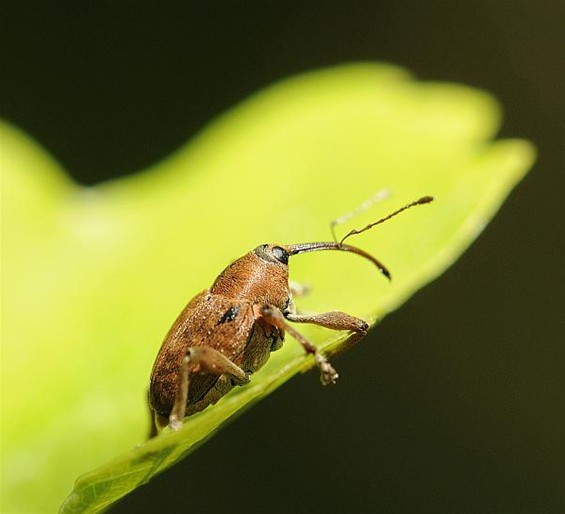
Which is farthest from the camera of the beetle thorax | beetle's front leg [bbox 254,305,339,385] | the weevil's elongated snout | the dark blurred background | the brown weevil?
the dark blurred background

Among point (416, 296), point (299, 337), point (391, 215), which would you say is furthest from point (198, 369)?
point (416, 296)

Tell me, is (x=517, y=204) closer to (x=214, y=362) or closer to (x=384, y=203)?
(x=384, y=203)

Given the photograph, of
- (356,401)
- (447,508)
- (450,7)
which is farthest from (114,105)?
(447,508)

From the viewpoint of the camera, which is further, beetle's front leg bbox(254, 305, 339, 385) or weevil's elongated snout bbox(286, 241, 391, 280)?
weevil's elongated snout bbox(286, 241, 391, 280)

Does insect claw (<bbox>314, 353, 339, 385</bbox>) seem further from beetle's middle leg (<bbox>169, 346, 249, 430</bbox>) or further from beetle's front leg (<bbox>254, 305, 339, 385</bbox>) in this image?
beetle's middle leg (<bbox>169, 346, 249, 430</bbox>)

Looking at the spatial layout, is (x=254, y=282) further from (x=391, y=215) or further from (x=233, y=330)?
(x=391, y=215)

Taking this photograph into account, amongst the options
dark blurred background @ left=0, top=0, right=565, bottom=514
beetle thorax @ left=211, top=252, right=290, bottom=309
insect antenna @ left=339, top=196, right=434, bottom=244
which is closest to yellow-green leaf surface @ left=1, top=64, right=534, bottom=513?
insect antenna @ left=339, top=196, right=434, bottom=244

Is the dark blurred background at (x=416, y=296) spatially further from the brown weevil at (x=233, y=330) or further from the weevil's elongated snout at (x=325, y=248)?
the weevil's elongated snout at (x=325, y=248)

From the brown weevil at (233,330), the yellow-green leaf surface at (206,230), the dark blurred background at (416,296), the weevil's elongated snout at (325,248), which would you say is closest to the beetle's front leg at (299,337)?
the brown weevil at (233,330)
